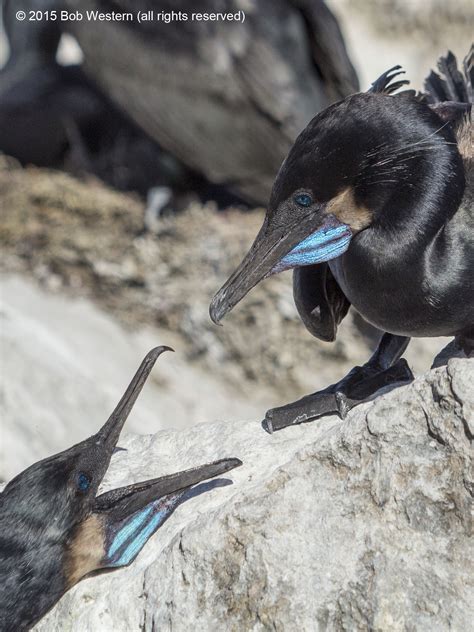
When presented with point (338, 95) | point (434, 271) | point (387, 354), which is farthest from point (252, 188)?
point (434, 271)

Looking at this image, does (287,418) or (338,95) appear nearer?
(287,418)

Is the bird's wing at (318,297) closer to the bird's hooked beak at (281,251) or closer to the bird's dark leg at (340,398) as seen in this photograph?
the bird's dark leg at (340,398)

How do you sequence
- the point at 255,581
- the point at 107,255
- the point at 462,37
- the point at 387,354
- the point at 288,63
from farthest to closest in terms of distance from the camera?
1. the point at 462,37
2. the point at 107,255
3. the point at 288,63
4. the point at 387,354
5. the point at 255,581

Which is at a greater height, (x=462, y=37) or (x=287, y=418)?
(x=287, y=418)

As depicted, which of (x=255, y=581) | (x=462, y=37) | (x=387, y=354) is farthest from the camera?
(x=462, y=37)

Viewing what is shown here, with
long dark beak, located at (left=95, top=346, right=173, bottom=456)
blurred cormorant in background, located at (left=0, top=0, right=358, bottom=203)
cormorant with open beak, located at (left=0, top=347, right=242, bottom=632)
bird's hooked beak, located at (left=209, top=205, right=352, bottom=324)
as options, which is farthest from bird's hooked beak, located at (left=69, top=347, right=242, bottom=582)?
blurred cormorant in background, located at (left=0, top=0, right=358, bottom=203)

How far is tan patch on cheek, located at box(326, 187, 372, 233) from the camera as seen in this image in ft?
6.50

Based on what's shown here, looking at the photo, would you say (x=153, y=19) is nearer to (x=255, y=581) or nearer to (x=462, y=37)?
(x=255, y=581)

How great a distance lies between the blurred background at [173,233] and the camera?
4.68 m

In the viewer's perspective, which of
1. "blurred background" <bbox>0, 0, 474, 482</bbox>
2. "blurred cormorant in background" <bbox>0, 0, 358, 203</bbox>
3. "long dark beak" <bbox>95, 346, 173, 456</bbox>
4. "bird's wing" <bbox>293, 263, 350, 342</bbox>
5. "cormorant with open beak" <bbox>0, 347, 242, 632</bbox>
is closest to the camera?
"cormorant with open beak" <bbox>0, 347, 242, 632</bbox>

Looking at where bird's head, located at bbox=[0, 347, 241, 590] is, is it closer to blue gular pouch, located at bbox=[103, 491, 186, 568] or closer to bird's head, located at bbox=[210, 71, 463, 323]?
blue gular pouch, located at bbox=[103, 491, 186, 568]

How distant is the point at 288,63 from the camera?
4906 millimetres

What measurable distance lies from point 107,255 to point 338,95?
4.55ft

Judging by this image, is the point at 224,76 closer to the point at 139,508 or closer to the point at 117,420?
the point at 117,420
